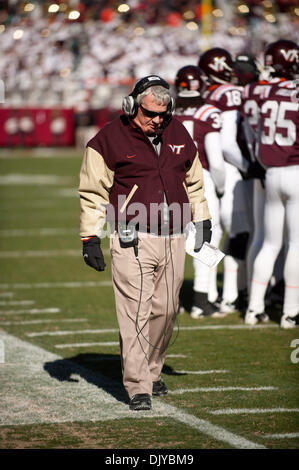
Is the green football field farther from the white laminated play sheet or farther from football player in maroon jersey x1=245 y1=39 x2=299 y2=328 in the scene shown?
the white laminated play sheet

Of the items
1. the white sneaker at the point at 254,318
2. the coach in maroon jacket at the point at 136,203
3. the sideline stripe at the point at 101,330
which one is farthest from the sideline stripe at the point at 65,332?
the coach in maroon jacket at the point at 136,203

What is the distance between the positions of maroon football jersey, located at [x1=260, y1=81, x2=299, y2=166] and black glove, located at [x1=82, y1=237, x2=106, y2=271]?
2.50 metres

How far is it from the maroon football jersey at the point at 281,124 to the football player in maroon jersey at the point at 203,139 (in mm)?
512

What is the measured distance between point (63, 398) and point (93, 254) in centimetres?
96

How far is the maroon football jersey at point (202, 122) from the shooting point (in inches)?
296

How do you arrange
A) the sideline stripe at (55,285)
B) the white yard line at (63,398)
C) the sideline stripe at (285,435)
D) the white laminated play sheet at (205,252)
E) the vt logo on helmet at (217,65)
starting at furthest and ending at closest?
1. the sideline stripe at (55,285)
2. the vt logo on helmet at (217,65)
3. the white laminated play sheet at (205,252)
4. the white yard line at (63,398)
5. the sideline stripe at (285,435)

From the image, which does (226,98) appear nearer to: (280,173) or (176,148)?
(280,173)

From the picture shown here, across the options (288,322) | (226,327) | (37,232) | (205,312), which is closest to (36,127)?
(37,232)

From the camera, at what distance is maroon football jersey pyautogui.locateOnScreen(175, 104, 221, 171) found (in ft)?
24.7

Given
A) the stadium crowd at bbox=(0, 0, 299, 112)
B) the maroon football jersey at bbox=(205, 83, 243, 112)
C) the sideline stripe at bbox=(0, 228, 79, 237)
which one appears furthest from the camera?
Answer: the stadium crowd at bbox=(0, 0, 299, 112)

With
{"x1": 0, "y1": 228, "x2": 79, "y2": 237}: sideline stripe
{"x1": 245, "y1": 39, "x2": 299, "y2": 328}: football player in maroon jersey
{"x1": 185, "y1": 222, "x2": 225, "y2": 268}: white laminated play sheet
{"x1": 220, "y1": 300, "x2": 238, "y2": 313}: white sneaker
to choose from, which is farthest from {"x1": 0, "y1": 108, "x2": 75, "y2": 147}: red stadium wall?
{"x1": 185, "y1": 222, "x2": 225, "y2": 268}: white laminated play sheet

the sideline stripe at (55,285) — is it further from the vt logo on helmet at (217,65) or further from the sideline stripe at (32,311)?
the vt logo on helmet at (217,65)
